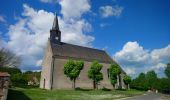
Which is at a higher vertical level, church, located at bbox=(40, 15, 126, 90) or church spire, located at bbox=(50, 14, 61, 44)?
church spire, located at bbox=(50, 14, 61, 44)

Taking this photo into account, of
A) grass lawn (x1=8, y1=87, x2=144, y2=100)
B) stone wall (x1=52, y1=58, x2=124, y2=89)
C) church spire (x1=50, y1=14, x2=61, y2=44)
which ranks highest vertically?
church spire (x1=50, y1=14, x2=61, y2=44)

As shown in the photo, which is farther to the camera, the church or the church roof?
the church roof

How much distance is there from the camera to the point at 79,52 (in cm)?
5447

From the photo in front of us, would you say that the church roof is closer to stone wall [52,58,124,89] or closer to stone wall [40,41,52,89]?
stone wall [40,41,52,89]

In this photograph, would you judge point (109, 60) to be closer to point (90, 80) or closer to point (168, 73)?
point (90, 80)

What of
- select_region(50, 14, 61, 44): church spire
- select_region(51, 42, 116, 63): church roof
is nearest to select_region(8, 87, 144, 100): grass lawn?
select_region(51, 42, 116, 63): church roof

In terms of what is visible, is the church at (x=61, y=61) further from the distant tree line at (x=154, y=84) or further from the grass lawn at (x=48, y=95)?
the distant tree line at (x=154, y=84)

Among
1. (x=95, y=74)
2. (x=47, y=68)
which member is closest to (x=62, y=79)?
(x=47, y=68)

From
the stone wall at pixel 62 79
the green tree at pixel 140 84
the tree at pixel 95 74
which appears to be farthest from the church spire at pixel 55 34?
the green tree at pixel 140 84

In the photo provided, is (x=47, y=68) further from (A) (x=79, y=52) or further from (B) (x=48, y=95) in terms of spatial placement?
(B) (x=48, y=95)

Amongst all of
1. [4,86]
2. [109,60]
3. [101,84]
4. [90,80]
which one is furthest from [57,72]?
[4,86]

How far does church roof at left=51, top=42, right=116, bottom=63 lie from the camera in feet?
163

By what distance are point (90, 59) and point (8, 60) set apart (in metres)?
20.4

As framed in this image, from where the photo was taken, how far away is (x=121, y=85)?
62.1m
